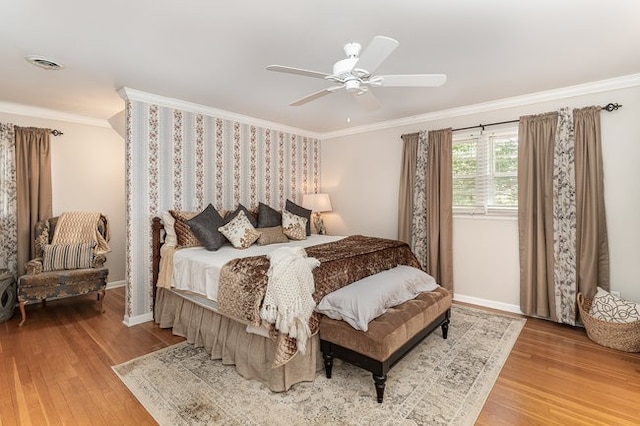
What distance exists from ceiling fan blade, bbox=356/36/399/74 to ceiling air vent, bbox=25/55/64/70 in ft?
8.53

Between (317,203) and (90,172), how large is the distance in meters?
3.34

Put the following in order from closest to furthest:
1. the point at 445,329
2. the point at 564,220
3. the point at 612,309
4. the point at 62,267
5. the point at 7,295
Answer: the point at 612,309, the point at 445,329, the point at 564,220, the point at 7,295, the point at 62,267

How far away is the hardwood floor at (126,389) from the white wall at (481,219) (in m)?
0.69

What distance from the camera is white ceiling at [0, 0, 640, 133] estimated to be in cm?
196

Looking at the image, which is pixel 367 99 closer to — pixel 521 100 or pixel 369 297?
pixel 369 297

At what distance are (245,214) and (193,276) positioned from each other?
1.15 meters

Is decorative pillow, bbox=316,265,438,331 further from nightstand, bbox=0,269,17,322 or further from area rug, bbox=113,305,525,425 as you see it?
nightstand, bbox=0,269,17,322

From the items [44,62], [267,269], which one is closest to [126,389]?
[267,269]

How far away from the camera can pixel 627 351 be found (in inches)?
109

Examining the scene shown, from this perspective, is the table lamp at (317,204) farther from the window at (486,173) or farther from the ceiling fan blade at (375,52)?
the ceiling fan blade at (375,52)

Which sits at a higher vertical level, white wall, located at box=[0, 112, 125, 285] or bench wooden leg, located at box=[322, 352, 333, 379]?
white wall, located at box=[0, 112, 125, 285]

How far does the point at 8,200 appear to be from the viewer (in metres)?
3.90

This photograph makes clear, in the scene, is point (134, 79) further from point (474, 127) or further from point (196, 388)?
point (474, 127)

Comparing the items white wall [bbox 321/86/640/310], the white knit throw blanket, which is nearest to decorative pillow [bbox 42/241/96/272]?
the white knit throw blanket
